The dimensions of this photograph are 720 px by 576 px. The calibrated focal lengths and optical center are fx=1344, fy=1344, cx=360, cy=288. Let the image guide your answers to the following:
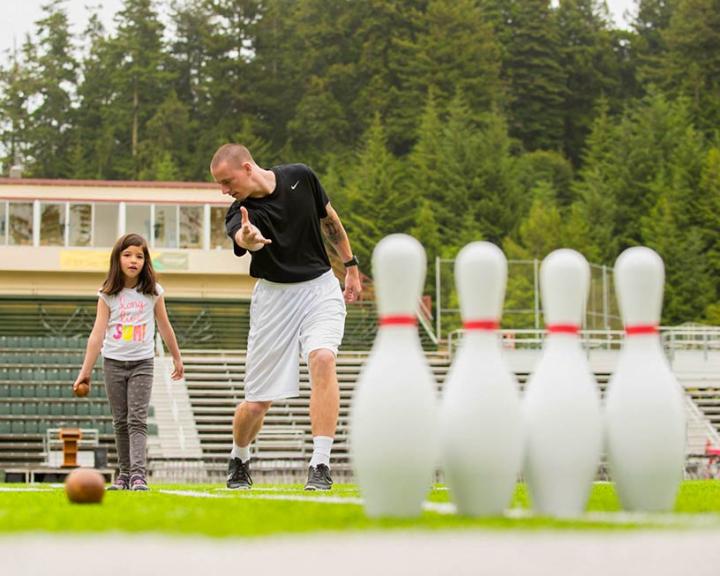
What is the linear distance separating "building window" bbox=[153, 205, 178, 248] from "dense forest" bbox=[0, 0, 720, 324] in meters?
15.2

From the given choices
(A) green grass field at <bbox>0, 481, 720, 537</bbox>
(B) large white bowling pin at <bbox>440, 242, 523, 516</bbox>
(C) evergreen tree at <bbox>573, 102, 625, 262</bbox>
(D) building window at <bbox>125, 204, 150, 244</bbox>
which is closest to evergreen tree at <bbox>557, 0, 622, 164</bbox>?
(C) evergreen tree at <bbox>573, 102, 625, 262</bbox>

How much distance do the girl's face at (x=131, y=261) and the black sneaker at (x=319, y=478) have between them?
1855 mm

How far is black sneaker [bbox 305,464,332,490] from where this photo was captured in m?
6.07

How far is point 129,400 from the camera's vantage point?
7.33m

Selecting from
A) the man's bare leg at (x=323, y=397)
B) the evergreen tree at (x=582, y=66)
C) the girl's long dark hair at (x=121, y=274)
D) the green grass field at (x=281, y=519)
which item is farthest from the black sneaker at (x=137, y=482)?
the evergreen tree at (x=582, y=66)

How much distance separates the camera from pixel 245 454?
6.84 meters

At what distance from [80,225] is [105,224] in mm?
798

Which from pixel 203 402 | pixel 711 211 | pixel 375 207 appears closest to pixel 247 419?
pixel 203 402

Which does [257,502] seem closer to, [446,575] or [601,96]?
[446,575]

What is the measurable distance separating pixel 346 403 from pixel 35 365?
20.2ft

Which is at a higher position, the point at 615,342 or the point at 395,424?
the point at 395,424

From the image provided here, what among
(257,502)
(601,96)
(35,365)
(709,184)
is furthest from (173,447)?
→ (601,96)

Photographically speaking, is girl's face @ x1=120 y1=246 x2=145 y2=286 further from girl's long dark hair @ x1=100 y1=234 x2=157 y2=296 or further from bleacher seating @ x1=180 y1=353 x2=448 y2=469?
bleacher seating @ x1=180 y1=353 x2=448 y2=469

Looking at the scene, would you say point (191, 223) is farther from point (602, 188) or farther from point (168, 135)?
point (168, 135)
